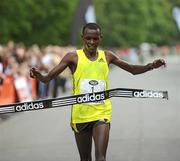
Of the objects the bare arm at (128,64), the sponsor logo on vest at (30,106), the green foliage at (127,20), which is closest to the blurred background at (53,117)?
the sponsor logo on vest at (30,106)

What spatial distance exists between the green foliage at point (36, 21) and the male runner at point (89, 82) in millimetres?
35550

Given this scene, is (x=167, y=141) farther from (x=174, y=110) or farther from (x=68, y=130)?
(x=174, y=110)

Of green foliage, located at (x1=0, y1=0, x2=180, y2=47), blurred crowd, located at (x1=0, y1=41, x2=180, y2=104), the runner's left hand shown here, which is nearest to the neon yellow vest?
the runner's left hand

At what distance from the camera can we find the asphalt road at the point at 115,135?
400 inches

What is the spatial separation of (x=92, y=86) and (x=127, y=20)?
7395 centimetres

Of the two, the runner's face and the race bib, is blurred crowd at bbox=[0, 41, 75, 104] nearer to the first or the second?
the race bib

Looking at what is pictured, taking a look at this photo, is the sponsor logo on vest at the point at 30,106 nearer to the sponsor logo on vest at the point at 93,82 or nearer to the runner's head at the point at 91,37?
the sponsor logo on vest at the point at 93,82

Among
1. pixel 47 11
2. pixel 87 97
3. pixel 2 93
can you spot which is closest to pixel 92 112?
pixel 87 97

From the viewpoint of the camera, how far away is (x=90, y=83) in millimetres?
6797

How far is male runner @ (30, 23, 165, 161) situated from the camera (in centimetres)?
670

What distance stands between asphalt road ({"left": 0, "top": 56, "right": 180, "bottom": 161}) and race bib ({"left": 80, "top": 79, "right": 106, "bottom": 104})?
9.70 feet

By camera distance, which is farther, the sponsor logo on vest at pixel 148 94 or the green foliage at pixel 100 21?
the green foliage at pixel 100 21

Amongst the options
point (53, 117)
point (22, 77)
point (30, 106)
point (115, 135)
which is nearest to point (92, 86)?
point (30, 106)

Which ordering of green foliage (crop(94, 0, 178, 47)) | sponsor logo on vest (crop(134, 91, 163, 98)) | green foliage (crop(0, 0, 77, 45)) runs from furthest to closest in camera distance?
1. green foliage (crop(94, 0, 178, 47))
2. green foliage (crop(0, 0, 77, 45))
3. sponsor logo on vest (crop(134, 91, 163, 98))
